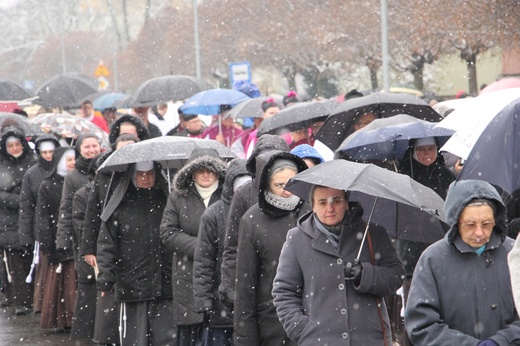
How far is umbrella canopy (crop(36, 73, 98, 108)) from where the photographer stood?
23.1 metres

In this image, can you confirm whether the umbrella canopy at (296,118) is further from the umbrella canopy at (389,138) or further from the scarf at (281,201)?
the scarf at (281,201)

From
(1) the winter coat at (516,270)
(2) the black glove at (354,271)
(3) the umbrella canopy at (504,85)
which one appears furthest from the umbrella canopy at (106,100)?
(1) the winter coat at (516,270)

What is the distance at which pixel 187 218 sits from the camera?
30.4 feet

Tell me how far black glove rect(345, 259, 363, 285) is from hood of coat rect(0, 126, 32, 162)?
349 inches

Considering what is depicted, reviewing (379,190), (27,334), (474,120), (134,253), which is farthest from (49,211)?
(379,190)

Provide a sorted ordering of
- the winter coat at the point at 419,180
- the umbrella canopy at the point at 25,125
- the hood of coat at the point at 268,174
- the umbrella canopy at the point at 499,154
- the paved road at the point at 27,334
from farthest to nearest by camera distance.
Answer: the umbrella canopy at the point at 25,125
the paved road at the point at 27,334
the winter coat at the point at 419,180
the hood of coat at the point at 268,174
the umbrella canopy at the point at 499,154

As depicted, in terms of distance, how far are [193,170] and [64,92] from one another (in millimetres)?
14733

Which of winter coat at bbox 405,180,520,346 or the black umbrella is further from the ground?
the black umbrella

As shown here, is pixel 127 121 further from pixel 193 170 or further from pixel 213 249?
pixel 213 249

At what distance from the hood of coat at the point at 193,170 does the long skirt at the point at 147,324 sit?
1181 millimetres

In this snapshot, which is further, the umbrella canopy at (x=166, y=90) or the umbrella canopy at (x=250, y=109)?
the umbrella canopy at (x=166, y=90)

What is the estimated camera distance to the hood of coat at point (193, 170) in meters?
9.03

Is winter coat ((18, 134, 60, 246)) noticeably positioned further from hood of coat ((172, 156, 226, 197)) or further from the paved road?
hood of coat ((172, 156, 226, 197))

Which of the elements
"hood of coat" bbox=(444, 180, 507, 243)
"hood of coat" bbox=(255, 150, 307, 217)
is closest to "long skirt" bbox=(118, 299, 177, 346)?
"hood of coat" bbox=(255, 150, 307, 217)
